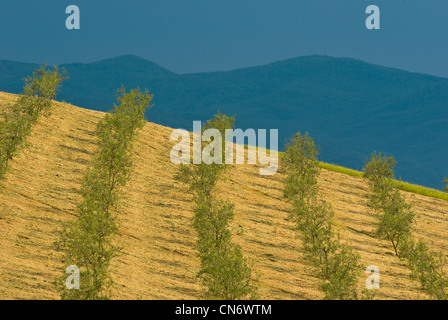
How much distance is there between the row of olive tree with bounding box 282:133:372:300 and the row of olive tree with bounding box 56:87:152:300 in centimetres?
953

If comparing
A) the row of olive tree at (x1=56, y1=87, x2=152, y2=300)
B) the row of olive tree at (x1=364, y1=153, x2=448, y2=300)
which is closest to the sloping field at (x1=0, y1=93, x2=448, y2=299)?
the row of olive tree at (x1=364, y1=153, x2=448, y2=300)

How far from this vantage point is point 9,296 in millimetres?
21297

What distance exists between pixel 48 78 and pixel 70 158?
9.57 meters

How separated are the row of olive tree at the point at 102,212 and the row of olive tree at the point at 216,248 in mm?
4199

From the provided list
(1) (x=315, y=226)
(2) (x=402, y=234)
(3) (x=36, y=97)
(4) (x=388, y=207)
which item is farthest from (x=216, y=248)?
(3) (x=36, y=97)

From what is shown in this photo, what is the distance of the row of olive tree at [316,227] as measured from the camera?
23.5 meters

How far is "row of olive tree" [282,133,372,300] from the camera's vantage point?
77.0ft

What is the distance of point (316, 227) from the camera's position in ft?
96.7

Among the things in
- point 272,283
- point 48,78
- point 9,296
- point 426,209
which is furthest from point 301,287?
point 48,78

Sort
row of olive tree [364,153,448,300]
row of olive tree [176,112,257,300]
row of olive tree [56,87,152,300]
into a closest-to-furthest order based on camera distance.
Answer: row of olive tree [56,87,152,300] < row of olive tree [176,112,257,300] < row of olive tree [364,153,448,300]

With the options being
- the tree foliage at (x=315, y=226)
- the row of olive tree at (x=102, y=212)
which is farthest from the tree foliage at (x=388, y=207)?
the row of olive tree at (x=102, y=212)

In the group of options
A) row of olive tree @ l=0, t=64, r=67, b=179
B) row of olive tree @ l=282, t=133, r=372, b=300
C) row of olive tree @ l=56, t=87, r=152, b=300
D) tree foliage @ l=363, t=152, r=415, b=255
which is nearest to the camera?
row of olive tree @ l=56, t=87, r=152, b=300

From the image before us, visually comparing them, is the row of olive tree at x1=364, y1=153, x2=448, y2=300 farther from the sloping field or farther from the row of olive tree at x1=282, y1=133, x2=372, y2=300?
the row of olive tree at x1=282, y1=133, x2=372, y2=300
